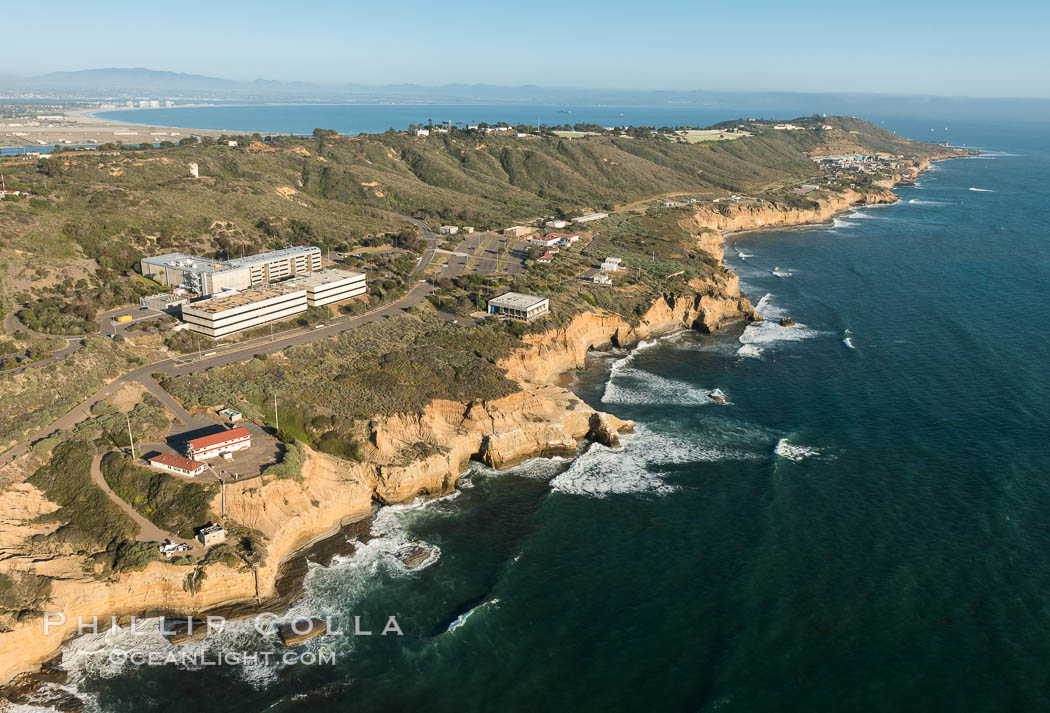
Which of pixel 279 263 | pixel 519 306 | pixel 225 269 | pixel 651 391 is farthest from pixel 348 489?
pixel 279 263

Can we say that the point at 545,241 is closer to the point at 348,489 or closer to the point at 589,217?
the point at 589,217

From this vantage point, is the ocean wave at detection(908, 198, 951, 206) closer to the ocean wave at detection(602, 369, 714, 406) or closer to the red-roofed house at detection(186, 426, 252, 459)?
the ocean wave at detection(602, 369, 714, 406)

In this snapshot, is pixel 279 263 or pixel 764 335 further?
pixel 764 335

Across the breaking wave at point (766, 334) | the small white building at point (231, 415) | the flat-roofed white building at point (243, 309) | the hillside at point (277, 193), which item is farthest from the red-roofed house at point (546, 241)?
the small white building at point (231, 415)

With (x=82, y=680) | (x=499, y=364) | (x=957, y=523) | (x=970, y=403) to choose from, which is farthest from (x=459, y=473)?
(x=970, y=403)

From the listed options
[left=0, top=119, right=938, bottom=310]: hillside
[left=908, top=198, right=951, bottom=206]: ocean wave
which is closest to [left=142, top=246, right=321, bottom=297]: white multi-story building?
[left=0, top=119, right=938, bottom=310]: hillside

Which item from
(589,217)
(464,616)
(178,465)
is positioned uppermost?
(589,217)

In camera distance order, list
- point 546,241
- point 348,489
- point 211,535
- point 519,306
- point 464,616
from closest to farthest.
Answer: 1. point 464,616
2. point 211,535
3. point 348,489
4. point 519,306
5. point 546,241
